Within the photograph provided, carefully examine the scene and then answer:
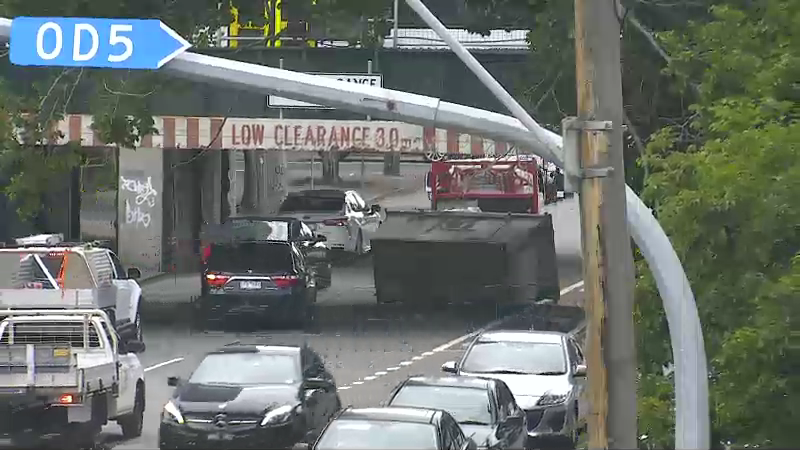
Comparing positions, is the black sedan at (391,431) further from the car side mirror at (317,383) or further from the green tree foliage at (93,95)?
the green tree foliage at (93,95)

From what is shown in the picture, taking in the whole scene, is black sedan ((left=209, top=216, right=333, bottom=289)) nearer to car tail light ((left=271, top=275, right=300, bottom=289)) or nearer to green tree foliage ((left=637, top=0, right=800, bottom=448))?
car tail light ((left=271, top=275, right=300, bottom=289))

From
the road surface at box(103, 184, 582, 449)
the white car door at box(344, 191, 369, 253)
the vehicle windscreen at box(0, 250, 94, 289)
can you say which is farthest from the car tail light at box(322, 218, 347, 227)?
the vehicle windscreen at box(0, 250, 94, 289)

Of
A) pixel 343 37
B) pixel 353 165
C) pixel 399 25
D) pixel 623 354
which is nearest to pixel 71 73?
pixel 343 37

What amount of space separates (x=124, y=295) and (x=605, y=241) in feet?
51.7

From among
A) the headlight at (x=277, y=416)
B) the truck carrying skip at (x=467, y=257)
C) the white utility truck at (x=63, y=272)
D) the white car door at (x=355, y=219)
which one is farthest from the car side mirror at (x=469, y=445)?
the white car door at (x=355, y=219)

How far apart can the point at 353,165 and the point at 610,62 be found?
8188cm

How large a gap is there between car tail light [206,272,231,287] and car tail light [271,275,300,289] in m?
0.92

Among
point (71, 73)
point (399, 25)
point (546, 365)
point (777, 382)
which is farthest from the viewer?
point (399, 25)

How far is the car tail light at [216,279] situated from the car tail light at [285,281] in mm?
924

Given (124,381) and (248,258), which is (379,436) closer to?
(124,381)

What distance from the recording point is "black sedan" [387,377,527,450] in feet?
51.9

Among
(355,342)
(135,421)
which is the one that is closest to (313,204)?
(355,342)

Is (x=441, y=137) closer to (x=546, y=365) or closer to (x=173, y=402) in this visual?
(x=546, y=365)

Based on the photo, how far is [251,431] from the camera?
17.1 m
